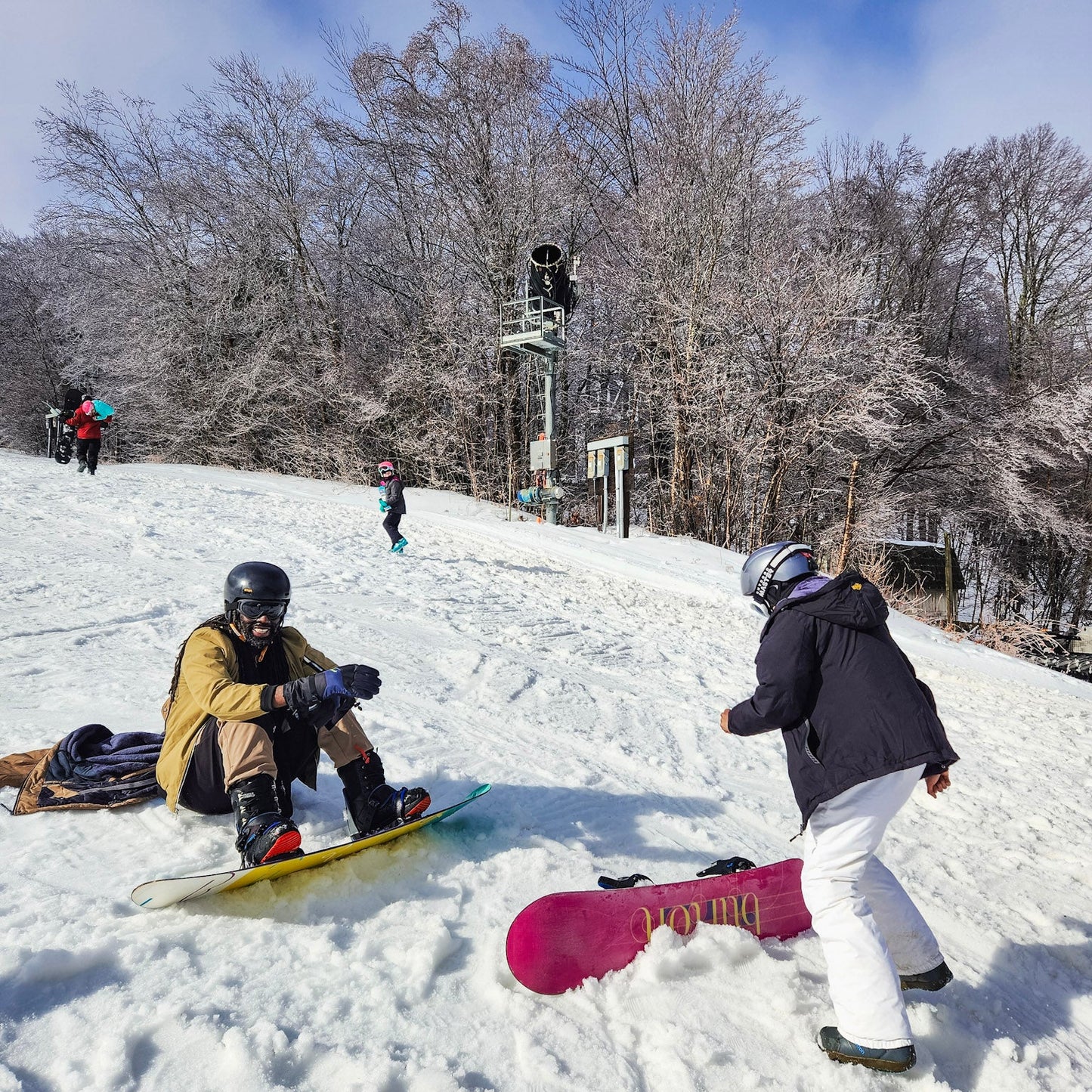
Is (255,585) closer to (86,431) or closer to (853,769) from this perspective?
(853,769)

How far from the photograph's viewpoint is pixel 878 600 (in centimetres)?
239

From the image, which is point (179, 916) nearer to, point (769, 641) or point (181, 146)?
point (769, 641)

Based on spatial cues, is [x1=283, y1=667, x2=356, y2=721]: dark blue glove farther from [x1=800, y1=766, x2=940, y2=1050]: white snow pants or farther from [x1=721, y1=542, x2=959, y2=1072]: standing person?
[x1=800, y1=766, x2=940, y2=1050]: white snow pants

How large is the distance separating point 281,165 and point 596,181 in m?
9.61

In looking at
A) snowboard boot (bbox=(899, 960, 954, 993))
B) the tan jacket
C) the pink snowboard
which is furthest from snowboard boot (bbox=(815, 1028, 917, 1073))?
the tan jacket

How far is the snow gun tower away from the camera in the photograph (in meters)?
15.4

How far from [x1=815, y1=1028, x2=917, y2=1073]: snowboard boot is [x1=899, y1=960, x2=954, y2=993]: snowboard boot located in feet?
1.14

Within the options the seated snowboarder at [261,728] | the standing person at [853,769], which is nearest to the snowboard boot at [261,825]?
the seated snowboarder at [261,728]

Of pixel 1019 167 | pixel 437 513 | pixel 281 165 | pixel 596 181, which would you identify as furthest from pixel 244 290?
pixel 1019 167

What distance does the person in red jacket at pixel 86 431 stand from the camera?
515 inches

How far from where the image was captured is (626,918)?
8.11 feet

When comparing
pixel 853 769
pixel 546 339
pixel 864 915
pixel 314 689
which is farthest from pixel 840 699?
pixel 546 339

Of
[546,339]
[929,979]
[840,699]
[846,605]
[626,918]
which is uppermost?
[546,339]

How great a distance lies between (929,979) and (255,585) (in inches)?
112
